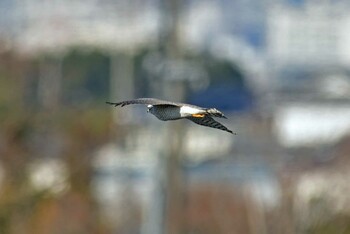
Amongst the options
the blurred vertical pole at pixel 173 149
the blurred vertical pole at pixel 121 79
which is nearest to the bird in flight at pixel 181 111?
the blurred vertical pole at pixel 173 149

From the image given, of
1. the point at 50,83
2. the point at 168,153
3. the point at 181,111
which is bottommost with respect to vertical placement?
the point at 181,111

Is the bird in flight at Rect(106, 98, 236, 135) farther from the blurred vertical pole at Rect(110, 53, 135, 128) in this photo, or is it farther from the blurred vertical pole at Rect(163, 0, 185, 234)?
the blurred vertical pole at Rect(110, 53, 135, 128)

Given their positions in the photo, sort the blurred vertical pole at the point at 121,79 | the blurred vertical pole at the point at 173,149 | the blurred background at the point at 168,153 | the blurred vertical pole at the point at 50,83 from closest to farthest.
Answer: the blurred background at the point at 168,153 → the blurred vertical pole at the point at 173,149 → the blurred vertical pole at the point at 50,83 → the blurred vertical pole at the point at 121,79

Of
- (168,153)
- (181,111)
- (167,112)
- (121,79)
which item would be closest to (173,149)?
(168,153)

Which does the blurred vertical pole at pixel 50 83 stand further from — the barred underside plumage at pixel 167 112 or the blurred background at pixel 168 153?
the barred underside plumage at pixel 167 112

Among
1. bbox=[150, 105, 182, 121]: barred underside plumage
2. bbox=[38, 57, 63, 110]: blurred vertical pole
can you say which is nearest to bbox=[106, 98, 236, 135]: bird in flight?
bbox=[150, 105, 182, 121]: barred underside plumage

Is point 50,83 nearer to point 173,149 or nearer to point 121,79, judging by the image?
point 121,79

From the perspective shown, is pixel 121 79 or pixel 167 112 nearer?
pixel 167 112

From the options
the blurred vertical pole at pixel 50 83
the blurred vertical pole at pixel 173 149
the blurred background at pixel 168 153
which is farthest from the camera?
the blurred vertical pole at pixel 50 83

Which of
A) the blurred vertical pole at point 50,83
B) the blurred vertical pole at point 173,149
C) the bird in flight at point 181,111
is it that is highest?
the blurred vertical pole at point 50,83
